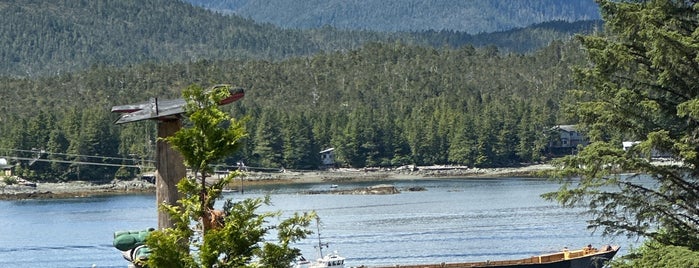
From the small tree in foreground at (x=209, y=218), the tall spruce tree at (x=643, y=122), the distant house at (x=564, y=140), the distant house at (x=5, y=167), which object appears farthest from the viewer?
the distant house at (x=564, y=140)

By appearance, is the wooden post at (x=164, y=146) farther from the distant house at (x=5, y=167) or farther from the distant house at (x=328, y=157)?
the distant house at (x=328, y=157)

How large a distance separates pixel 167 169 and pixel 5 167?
141 metres

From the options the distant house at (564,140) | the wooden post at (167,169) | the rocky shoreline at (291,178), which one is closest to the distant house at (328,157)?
the rocky shoreline at (291,178)

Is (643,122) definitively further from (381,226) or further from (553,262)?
(381,226)

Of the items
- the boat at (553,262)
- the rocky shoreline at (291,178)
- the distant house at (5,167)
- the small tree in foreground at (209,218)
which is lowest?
the boat at (553,262)

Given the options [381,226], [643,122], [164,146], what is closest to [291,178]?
[381,226]

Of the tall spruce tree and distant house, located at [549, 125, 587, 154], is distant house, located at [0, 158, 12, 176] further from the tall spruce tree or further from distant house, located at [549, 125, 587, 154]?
the tall spruce tree

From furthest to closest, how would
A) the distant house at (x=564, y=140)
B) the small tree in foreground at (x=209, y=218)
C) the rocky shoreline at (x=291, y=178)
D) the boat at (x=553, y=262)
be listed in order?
the distant house at (x=564, y=140), the rocky shoreline at (x=291, y=178), the boat at (x=553, y=262), the small tree in foreground at (x=209, y=218)

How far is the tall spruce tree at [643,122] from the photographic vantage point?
69.7 feet

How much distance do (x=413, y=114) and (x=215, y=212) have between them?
173 metres

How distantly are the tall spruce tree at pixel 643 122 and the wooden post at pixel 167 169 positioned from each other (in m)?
10.9

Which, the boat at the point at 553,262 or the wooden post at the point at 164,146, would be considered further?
the boat at the point at 553,262

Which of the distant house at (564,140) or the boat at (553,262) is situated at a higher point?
the distant house at (564,140)

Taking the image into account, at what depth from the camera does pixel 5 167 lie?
14762 centimetres
